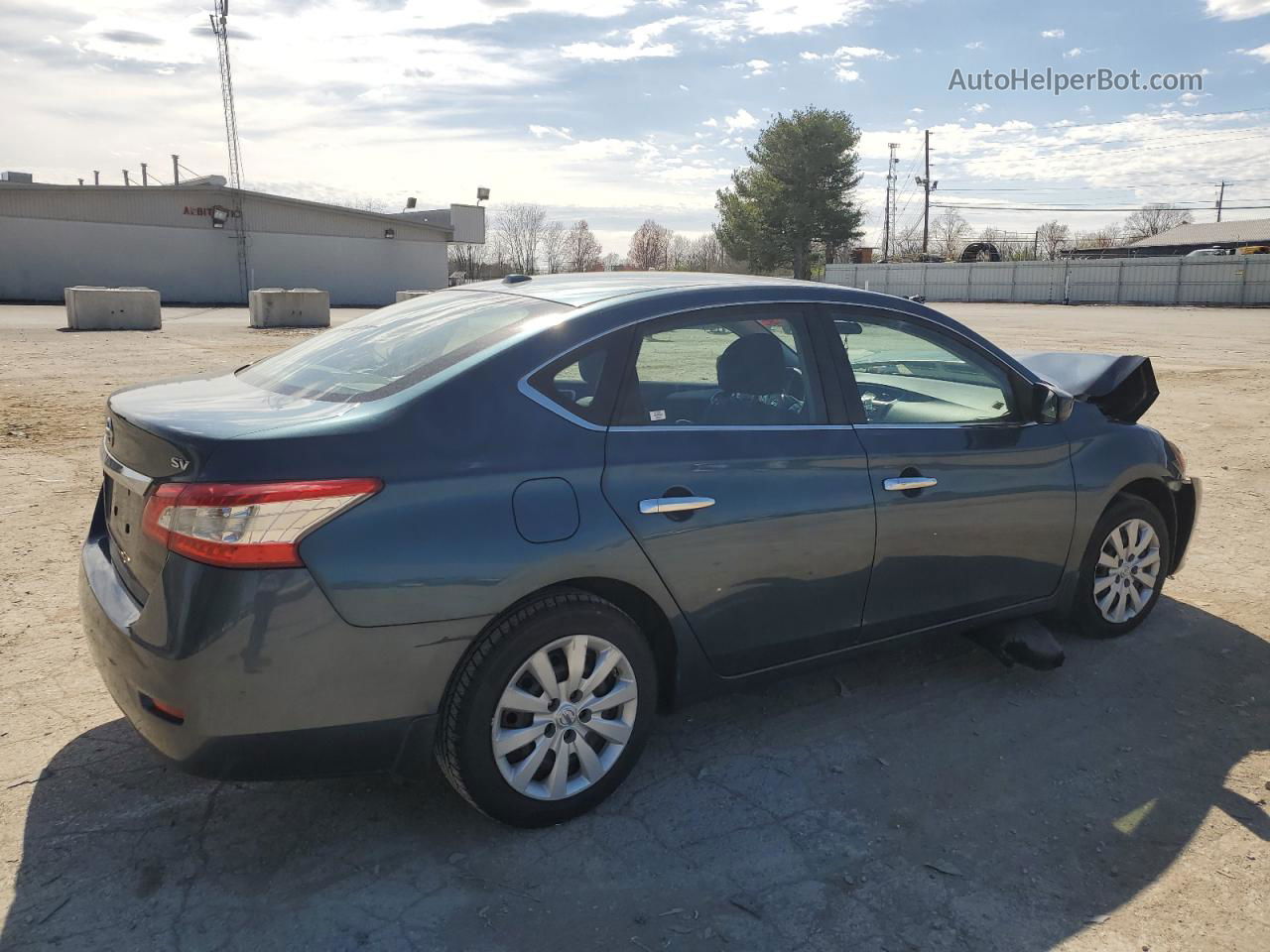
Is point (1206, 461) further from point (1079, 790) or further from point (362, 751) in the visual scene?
point (362, 751)

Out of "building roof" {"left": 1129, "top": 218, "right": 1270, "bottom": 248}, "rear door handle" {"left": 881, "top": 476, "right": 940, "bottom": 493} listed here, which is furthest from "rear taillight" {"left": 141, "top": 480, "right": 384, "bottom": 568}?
"building roof" {"left": 1129, "top": 218, "right": 1270, "bottom": 248}

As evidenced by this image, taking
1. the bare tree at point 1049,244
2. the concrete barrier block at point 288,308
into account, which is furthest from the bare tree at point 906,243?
the concrete barrier block at point 288,308

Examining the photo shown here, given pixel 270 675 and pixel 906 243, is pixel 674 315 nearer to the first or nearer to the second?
pixel 270 675

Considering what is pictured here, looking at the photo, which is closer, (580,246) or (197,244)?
(197,244)

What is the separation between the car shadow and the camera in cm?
255

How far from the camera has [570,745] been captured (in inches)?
116

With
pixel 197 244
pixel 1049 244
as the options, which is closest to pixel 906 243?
pixel 1049 244

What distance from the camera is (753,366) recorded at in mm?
3496

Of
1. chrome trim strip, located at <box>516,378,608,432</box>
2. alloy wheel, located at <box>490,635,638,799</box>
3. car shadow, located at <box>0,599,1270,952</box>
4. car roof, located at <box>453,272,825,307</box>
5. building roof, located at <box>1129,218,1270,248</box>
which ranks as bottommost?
car shadow, located at <box>0,599,1270,952</box>

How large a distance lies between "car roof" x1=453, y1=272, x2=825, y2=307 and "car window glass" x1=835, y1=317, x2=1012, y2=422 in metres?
0.35

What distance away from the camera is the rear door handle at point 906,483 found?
3490mm

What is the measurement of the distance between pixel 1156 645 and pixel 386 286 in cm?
4565

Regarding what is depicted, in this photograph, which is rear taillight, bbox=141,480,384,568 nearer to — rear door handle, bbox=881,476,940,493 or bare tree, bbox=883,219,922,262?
rear door handle, bbox=881,476,940,493

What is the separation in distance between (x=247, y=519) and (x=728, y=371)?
1.77m
